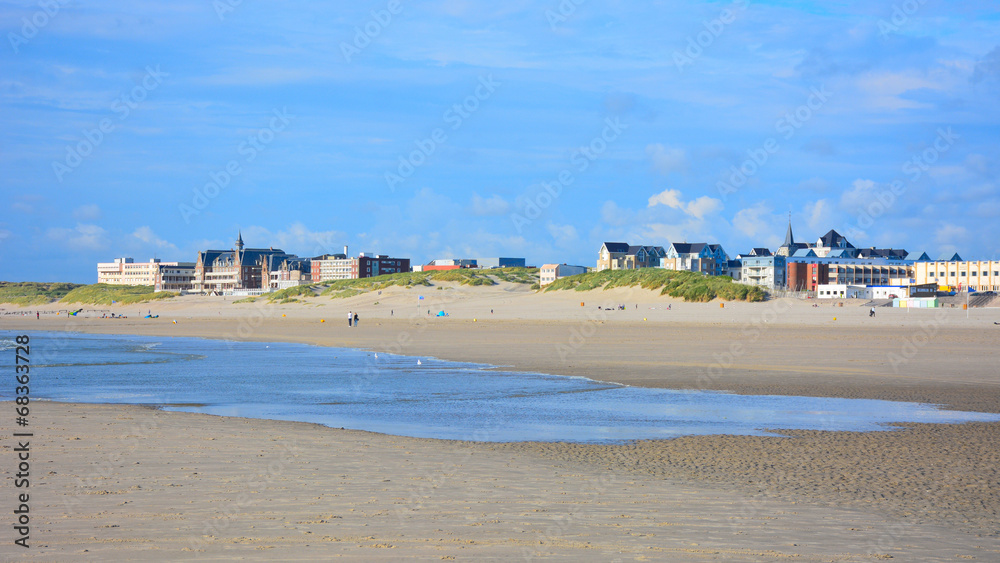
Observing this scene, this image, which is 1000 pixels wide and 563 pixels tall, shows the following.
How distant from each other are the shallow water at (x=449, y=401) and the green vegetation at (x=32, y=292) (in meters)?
120

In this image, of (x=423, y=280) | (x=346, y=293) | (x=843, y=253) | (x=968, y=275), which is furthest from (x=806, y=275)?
(x=346, y=293)

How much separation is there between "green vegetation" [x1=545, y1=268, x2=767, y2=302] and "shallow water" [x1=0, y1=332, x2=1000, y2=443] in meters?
36.5

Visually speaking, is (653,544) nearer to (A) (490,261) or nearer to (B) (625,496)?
(B) (625,496)

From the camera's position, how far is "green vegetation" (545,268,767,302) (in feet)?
190

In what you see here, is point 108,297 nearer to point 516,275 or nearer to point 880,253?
point 516,275

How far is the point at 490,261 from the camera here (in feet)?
550

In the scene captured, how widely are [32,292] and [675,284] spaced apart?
446ft

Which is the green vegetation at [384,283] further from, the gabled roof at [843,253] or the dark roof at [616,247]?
the gabled roof at [843,253]

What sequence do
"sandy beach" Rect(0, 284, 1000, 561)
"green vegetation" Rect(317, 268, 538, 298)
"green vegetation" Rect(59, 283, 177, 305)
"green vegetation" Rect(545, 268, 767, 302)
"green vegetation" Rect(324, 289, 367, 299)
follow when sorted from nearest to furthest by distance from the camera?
"sandy beach" Rect(0, 284, 1000, 561) < "green vegetation" Rect(545, 268, 767, 302) < "green vegetation" Rect(324, 289, 367, 299) < "green vegetation" Rect(317, 268, 538, 298) < "green vegetation" Rect(59, 283, 177, 305)

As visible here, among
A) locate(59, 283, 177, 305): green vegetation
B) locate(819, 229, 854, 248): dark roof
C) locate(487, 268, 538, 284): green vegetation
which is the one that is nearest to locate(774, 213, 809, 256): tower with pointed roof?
locate(819, 229, 854, 248): dark roof

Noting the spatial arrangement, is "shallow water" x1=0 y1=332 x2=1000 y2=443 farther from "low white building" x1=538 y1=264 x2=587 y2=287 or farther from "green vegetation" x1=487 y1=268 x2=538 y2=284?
"low white building" x1=538 y1=264 x2=587 y2=287

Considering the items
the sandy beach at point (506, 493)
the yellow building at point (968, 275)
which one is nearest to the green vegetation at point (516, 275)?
the yellow building at point (968, 275)

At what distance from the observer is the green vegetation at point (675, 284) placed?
57812mm

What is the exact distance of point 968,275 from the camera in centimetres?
10188
